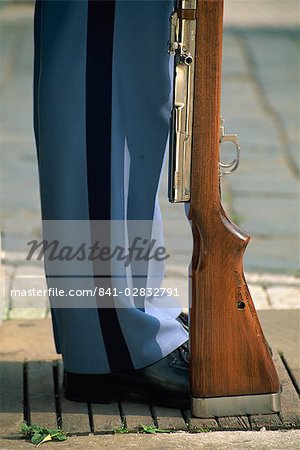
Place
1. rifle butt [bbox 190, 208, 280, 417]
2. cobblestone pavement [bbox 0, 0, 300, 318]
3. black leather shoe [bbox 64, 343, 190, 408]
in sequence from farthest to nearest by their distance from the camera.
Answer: cobblestone pavement [bbox 0, 0, 300, 318]
black leather shoe [bbox 64, 343, 190, 408]
rifle butt [bbox 190, 208, 280, 417]

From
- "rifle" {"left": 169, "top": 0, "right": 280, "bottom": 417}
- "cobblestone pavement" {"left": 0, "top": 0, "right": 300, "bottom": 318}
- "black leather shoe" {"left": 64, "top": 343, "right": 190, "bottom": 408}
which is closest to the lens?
"rifle" {"left": 169, "top": 0, "right": 280, "bottom": 417}

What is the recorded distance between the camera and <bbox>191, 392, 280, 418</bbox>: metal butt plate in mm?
2480

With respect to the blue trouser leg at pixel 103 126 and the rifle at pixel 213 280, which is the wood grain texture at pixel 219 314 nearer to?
the rifle at pixel 213 280

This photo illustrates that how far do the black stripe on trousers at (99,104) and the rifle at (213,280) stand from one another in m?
0.18

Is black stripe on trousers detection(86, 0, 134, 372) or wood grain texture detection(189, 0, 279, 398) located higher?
black stripe on trousers detection(86, 0, 134, 372)

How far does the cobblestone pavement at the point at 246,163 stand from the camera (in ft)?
12.2

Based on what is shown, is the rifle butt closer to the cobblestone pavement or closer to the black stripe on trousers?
the black stripe on trousers

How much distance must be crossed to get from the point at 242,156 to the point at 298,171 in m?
0.32

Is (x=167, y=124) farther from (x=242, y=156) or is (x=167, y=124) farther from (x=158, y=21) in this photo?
(x=242, y=156)

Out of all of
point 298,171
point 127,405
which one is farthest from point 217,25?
point 298,171

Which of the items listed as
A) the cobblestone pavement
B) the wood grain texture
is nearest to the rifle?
the wood grain texture

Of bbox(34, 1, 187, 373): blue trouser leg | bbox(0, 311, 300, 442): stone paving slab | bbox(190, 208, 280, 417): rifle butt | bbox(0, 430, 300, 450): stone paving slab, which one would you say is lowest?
bbox(0, 430, 300, 450): stone paving slab

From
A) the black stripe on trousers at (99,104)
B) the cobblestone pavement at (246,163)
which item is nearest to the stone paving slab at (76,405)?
the cobblestone pavement at (246,163)

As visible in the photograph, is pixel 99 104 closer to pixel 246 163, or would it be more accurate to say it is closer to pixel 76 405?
pixel 76 405
